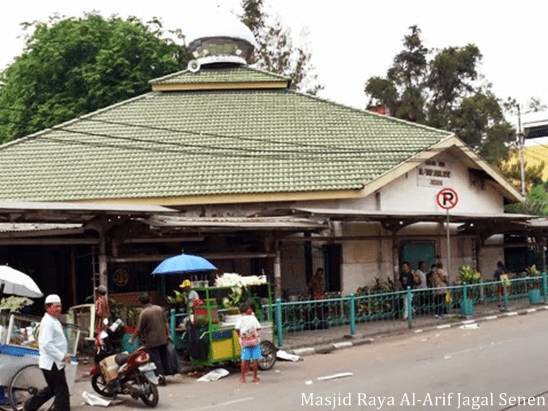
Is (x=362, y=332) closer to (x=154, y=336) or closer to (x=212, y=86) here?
(x=154, y=336)

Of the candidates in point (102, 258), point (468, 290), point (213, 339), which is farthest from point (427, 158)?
point (213, 339)

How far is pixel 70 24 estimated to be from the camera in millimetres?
42375

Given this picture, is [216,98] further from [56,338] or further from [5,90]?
[56,338]

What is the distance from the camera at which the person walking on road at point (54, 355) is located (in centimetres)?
1047

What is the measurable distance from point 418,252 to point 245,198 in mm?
7012

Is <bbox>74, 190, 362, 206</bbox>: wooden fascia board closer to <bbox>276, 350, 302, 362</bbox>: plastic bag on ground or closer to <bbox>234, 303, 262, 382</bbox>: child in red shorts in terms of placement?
<bbox>276, 350, 302, 362</bbox>: plastic bag on ground

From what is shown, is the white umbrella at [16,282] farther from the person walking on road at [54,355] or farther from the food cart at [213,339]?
the food cart at [213,339]

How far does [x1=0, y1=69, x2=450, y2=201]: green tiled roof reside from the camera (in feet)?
80.2

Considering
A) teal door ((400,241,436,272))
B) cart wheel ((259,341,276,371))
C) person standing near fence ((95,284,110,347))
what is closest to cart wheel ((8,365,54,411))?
person standing near fence ((95,284,110,347))

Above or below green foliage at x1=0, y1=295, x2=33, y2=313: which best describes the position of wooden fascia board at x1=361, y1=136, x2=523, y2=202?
above

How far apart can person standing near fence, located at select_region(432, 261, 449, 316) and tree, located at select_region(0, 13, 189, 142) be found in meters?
21.7

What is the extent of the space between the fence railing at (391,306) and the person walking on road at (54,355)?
4700 mm

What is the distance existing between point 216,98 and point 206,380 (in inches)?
752

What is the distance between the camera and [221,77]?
3238 cm
